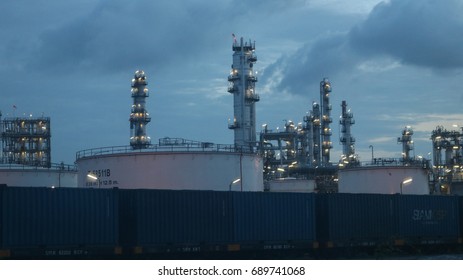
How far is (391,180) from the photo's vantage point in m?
62.6

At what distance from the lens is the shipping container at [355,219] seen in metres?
39.8

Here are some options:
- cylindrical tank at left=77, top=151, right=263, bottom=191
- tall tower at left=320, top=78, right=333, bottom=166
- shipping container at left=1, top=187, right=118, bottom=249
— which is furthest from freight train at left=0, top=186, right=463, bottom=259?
tall tower at left=320, top=78, right=333, bottom=166

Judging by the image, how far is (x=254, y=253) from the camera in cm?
3681

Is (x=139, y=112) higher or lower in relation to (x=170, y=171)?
higher

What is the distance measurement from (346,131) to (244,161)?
225ft

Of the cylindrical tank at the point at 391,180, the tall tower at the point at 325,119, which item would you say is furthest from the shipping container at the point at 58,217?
the tall tower at the point at 325,119

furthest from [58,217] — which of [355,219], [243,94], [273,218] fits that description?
[243,94]

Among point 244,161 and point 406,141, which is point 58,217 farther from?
point 406,141

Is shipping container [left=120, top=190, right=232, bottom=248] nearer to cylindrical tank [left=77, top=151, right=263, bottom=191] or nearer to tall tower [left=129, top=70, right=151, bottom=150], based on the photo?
cylindrical tank [left=77, top=151, right=263, bottom=191]

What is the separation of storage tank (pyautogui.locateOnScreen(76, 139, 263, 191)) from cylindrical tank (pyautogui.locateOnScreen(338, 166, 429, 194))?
17.9 m

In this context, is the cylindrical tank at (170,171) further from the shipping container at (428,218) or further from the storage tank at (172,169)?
the shipping container at (428,218)

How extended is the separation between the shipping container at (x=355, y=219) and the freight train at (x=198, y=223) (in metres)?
0.05
